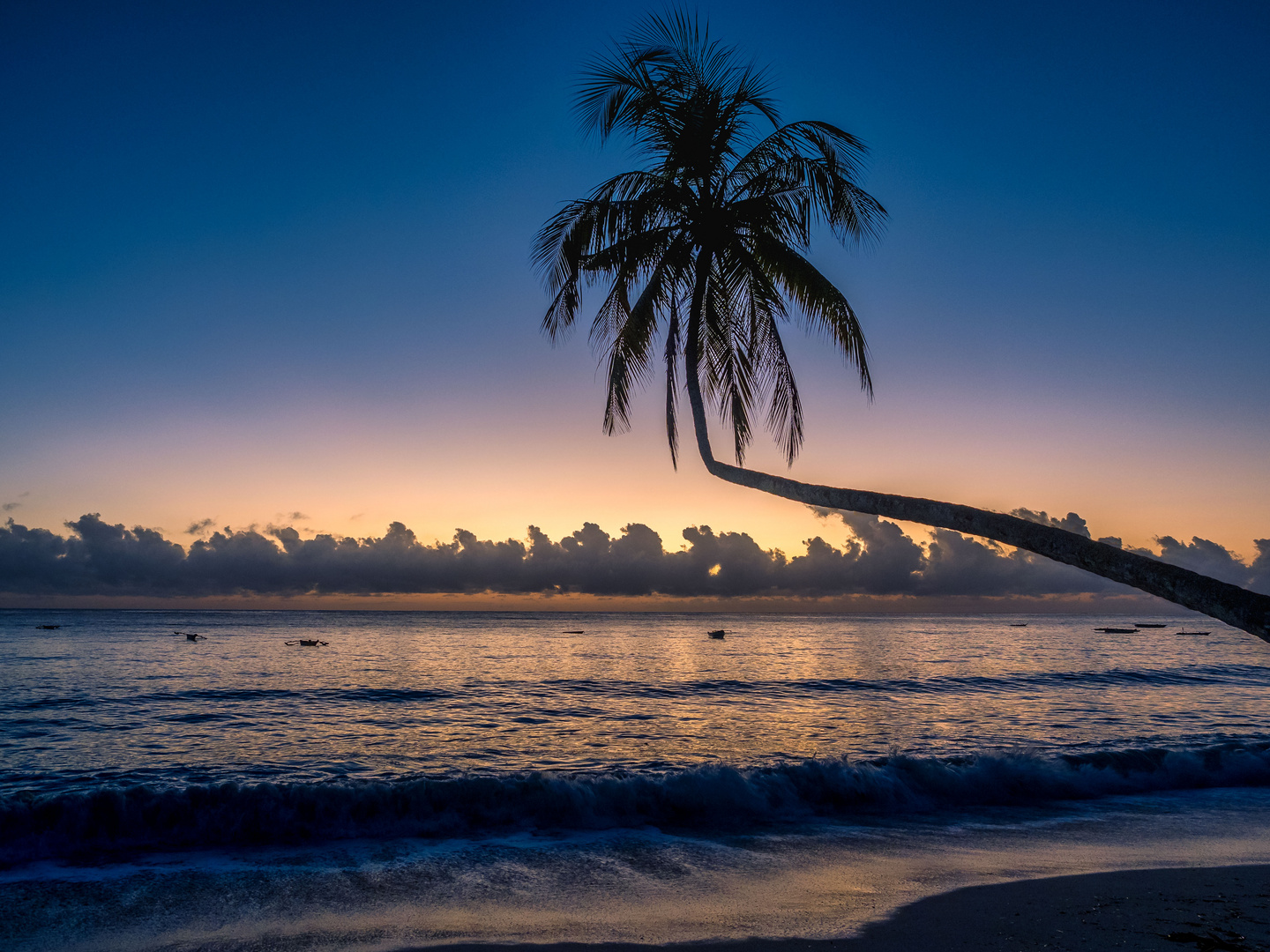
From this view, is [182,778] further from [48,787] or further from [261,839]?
[261,839]

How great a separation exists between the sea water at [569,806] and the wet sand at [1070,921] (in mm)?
298

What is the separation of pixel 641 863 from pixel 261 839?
5.40 metres

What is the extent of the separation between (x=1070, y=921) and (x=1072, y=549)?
3.77 metres

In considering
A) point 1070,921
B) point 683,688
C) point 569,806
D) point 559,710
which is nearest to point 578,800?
point 569,806

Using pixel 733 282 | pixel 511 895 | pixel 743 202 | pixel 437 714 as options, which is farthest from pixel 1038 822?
pixel 437 714

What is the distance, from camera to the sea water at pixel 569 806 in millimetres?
6340

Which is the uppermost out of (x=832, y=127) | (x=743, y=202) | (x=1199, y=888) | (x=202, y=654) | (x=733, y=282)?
(x=832, y=127)

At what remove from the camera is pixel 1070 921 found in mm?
5773

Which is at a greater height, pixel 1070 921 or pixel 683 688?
pixel 1070 921

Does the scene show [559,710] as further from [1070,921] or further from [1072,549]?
[1072,549]

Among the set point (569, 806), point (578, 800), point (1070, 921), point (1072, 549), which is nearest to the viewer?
point (1072, 549)

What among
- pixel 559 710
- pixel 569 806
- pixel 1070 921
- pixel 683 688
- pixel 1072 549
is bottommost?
pixel 683 688

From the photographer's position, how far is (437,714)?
64.4 ft

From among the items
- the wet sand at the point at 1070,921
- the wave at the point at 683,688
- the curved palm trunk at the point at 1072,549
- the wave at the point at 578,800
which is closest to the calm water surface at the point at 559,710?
the wave at the point at 683,688
